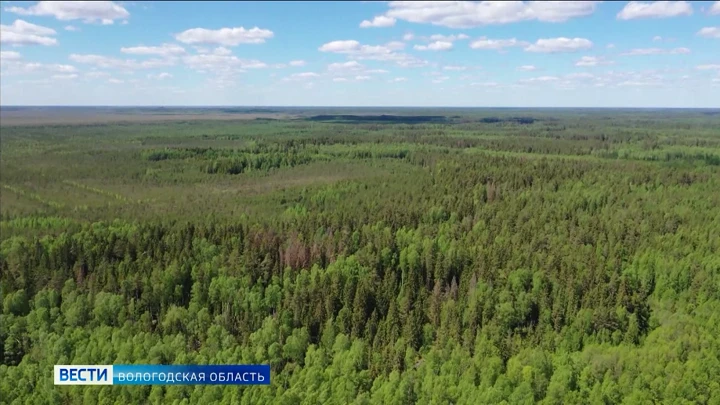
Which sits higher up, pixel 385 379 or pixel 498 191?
pixel 498 191

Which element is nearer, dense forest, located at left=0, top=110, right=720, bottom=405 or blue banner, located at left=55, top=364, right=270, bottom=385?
blue banner, located at left=55, top=364, right=270, bottom=385

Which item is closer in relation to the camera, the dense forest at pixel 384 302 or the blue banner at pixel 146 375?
the blue banner at pixel 146 375

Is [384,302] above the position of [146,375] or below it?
below

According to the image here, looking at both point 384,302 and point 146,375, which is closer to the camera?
point 146,375

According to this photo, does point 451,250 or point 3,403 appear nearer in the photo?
point 3,403

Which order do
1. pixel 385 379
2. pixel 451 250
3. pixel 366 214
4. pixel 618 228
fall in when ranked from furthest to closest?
pixel 366 214, pixel 618 228, pixel 451 250, pixel 385 379

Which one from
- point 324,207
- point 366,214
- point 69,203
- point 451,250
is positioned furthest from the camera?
point 69,203

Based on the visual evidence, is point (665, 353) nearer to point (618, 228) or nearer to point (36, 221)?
point (618, 228)

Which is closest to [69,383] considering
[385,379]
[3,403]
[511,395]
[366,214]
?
[3,403]
